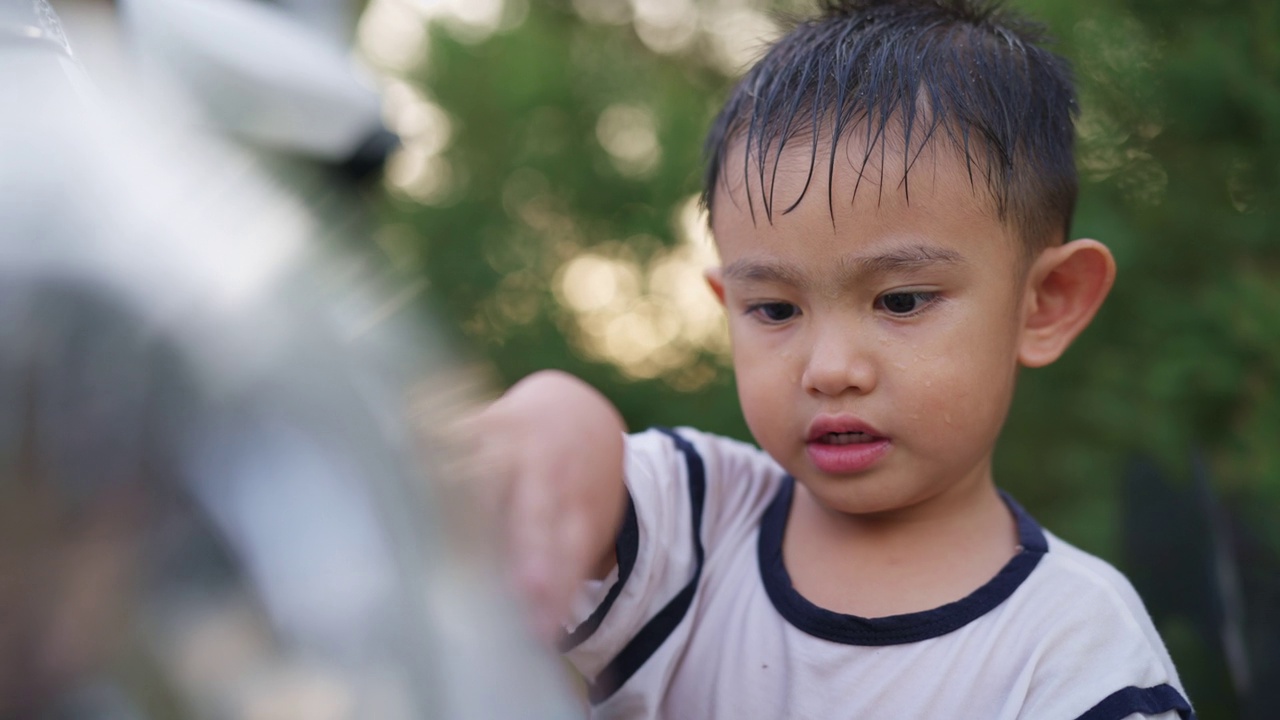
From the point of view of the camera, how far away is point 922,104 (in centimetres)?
107

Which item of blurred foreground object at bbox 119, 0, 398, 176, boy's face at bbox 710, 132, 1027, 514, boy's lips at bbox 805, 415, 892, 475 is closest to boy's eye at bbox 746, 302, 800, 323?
boy's face at bbox 710, 132, 1027, 514

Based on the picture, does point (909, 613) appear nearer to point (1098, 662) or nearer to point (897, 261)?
point (1098, 662)

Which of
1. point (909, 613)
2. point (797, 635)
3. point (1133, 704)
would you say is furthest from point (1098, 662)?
point (797, 635)

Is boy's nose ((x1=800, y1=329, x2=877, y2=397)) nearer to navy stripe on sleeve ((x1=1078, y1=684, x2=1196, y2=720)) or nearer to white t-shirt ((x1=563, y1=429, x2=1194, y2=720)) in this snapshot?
white t-shirt ((x1=563, y1=429, x2=1194, y2=720))

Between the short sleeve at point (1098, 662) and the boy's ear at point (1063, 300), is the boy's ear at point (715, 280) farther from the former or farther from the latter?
the short sleeve at point (1098, 662)

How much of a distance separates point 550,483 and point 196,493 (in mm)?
479

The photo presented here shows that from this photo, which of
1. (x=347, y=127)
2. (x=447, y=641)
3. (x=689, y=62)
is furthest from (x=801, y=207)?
(x=689, y=62)

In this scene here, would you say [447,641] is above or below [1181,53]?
below

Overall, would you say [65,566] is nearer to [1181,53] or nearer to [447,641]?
[447,641]

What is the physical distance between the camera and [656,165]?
2.59 meters

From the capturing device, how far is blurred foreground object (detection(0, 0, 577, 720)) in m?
0.48

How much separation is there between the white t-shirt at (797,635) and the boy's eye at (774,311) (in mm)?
222

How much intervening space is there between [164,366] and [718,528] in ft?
2.84

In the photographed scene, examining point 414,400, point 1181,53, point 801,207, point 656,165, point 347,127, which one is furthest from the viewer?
point 656,165
